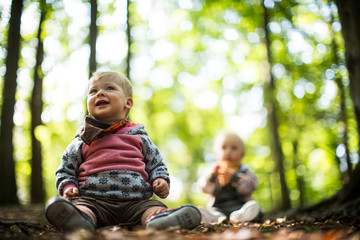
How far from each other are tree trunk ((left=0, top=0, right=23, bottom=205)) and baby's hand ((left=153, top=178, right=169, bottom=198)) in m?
5.97

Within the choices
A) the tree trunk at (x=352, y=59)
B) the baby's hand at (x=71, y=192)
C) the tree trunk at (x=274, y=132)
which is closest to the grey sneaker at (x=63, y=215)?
the baby's hand at (x=71, y=192)

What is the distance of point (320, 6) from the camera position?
9797mm

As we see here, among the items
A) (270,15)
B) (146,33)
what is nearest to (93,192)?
(270,15)

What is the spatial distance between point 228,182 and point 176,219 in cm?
225

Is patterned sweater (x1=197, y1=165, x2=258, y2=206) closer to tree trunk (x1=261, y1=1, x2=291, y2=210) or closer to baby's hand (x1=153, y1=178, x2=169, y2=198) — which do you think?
baby's hand (x1=153, y1=178, x2=169, y2=198)

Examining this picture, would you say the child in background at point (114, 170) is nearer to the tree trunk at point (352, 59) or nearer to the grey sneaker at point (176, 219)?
the grey sneaker at point (176, 219)

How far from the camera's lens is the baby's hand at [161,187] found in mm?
2570

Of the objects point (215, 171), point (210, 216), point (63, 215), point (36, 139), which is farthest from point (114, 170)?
point (36, 139)

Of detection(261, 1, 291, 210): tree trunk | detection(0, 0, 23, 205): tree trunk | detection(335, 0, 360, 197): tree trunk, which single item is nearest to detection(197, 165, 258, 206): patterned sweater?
detection(335, 0, 360, 197): tree trunk

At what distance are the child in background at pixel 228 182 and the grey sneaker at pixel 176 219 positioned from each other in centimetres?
174

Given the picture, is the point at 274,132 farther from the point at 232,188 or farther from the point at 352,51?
the point at 232,188

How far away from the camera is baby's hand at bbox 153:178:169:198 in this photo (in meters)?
2.57

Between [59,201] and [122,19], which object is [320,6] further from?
[59,201]

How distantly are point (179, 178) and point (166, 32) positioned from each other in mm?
12716
